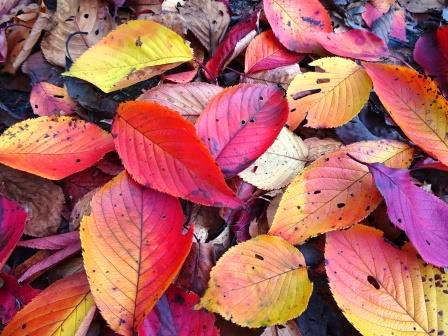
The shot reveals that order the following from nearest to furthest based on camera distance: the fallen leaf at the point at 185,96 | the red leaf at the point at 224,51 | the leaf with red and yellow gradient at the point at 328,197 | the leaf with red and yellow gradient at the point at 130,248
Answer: the leaf with red and yellow gradient at the point at 130,248, the leaf with red and yellow gradient at the point at 328,197, the fallen leaf at the point at 185,96, the red leaf at the point at 224,51

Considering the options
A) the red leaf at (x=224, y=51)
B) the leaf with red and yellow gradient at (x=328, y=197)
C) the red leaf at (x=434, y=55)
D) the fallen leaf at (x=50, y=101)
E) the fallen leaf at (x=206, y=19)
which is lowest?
the leaf with red and yellow gradient at (x=328, y=197)

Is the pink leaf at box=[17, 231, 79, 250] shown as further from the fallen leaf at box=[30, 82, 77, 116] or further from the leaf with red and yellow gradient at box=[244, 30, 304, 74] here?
the leaf with red and yellow gradient at box=[244, 30, 304, 74]

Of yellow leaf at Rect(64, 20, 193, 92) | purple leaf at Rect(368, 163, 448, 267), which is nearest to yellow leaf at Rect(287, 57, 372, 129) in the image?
purple leaf at Rect(368, 163, 448, 267)

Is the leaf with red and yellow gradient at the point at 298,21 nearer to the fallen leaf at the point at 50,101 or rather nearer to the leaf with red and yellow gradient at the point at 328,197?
the leaf with red and yellow gradient at the point at 328,197

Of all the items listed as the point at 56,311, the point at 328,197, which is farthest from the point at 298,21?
the point at 56,311

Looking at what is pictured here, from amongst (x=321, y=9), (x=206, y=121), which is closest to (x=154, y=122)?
(x=206, y=121)

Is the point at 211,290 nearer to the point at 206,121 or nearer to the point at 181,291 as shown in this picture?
the point at 181,291

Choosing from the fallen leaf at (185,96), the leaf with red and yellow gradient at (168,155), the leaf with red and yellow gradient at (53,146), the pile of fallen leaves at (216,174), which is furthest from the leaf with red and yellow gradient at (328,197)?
the leaf with red and yellow gradient at (53,146)
